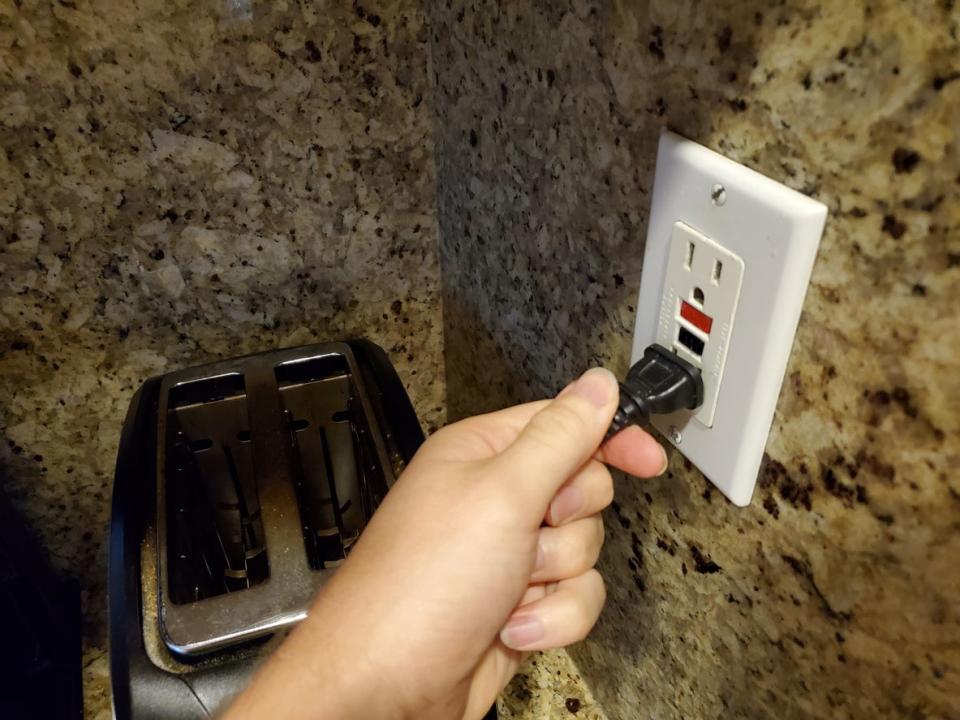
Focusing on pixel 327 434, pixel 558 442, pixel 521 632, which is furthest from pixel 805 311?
pixel 327 434

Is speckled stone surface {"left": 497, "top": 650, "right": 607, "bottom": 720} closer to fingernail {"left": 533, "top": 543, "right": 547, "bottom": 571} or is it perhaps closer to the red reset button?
fingernail {"left": 533, "top": 543, "right": 547, "bottom": 571}

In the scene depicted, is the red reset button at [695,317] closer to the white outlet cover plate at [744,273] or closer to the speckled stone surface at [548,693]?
the white outlet cover plate at [744,273]

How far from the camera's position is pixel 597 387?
388 mm

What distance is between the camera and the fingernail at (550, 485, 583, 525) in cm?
43

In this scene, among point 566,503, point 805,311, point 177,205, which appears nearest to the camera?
point 805,311

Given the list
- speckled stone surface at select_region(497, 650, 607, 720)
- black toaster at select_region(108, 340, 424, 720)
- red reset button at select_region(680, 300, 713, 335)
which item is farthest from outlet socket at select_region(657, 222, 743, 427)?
speckled stone surface at select_region(497, 650, 607, 720)

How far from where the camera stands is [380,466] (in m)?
0.56

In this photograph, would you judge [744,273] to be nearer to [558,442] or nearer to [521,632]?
[558,442]

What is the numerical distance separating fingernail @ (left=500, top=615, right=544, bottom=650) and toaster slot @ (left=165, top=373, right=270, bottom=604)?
9.0 inches

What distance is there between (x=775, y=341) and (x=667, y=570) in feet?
0.68

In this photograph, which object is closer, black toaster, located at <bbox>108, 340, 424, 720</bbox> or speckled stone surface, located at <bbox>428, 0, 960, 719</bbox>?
speckled stone surface, located at <bbox>428, 0, 960, 719</bbox>

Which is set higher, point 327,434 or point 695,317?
point 695,317

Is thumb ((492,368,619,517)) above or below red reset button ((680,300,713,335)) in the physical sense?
below

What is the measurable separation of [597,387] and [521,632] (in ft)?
0.54
